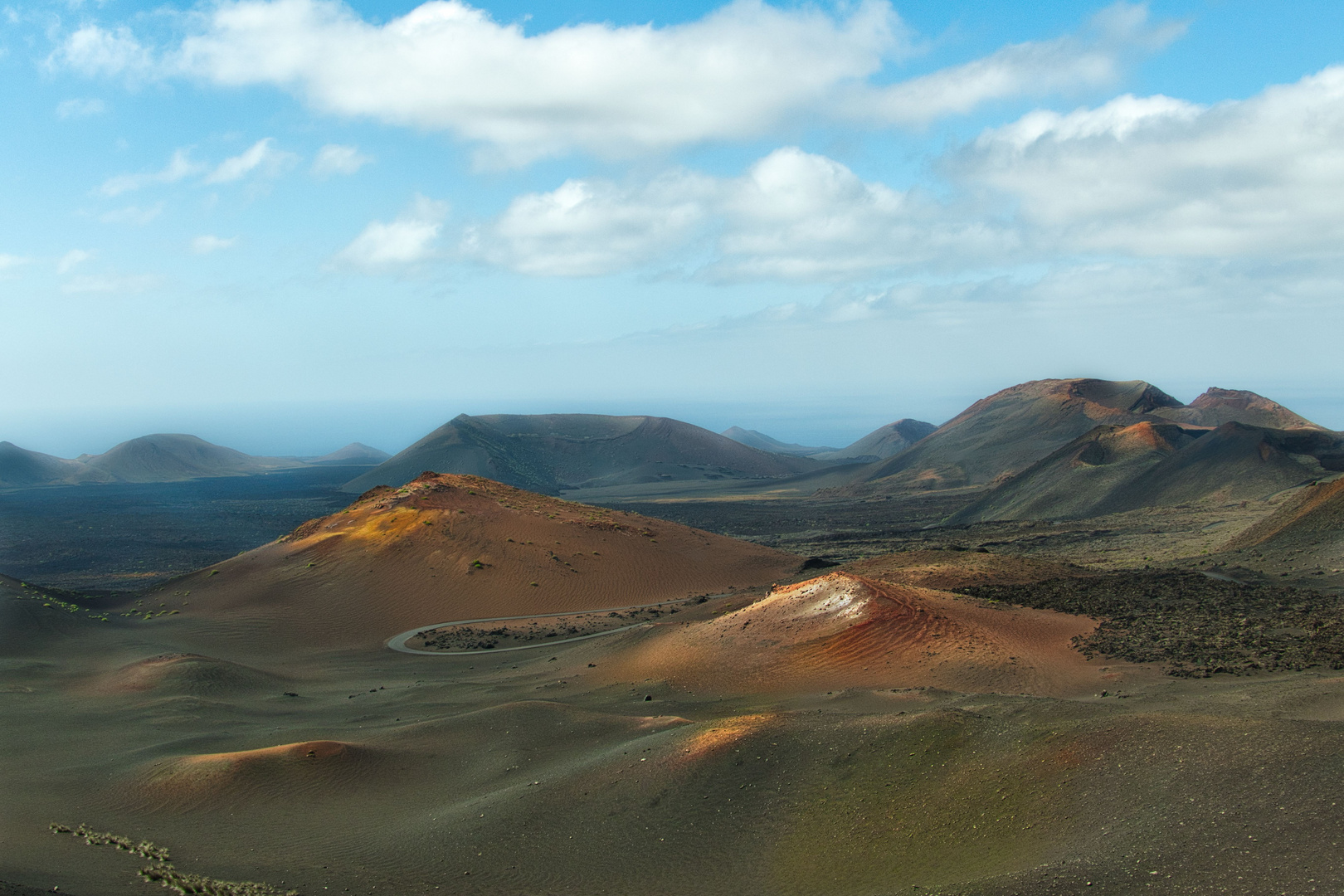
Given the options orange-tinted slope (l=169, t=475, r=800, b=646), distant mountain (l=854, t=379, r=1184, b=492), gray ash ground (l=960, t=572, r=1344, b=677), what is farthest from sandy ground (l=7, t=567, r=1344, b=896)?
distant mountain (l=854, t=379, r=1184, b=492)

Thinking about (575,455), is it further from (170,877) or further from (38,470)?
(170,877)

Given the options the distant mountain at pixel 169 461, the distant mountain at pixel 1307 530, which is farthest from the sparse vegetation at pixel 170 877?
the distant mountain at pixel 169 461

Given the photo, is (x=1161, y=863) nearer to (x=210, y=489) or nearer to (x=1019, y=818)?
(x=1019, y=818)

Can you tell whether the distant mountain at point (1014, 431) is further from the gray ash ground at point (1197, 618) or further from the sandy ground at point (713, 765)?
the sandy ground at point (713, 765)

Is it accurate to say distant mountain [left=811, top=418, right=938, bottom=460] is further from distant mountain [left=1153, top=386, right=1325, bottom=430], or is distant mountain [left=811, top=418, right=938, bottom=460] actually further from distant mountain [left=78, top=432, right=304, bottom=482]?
distant mountain [left=78, top=432, right=304, bottom=482]

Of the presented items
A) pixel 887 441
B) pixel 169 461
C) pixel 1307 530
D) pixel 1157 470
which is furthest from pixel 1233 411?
pixel 169 461

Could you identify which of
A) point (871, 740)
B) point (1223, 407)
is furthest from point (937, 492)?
point (871, 740)
